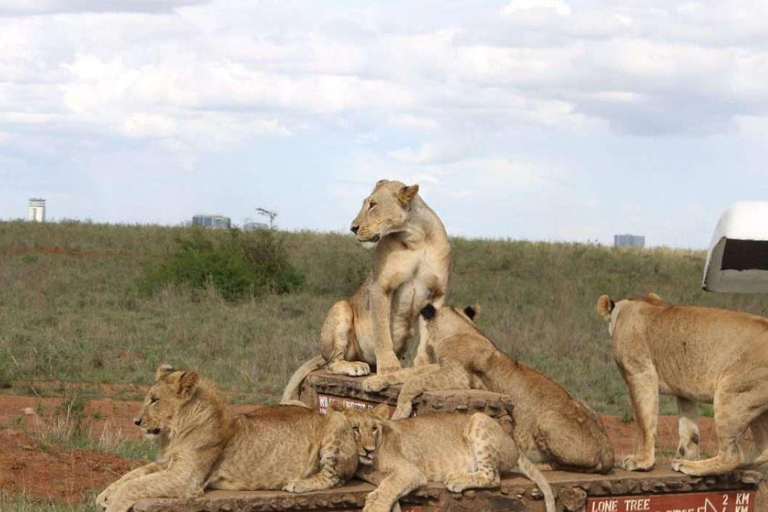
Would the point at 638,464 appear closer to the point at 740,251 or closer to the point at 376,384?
the point at 376,384

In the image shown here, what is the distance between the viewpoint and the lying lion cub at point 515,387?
20.6 ft

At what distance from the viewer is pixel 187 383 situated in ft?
16.9

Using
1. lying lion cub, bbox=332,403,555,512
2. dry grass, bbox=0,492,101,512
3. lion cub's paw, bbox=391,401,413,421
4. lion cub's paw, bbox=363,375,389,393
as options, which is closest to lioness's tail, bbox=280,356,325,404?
lion cub's paw, bbox=363,375,389,393

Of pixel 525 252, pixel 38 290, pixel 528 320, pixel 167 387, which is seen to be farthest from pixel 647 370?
pixel 525 252

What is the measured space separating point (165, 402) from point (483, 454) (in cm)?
162

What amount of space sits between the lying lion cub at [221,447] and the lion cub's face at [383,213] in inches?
74.8

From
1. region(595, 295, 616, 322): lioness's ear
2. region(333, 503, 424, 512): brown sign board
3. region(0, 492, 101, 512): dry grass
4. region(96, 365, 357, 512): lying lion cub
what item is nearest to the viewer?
region(96, 365, 357, 512): lying lion cub

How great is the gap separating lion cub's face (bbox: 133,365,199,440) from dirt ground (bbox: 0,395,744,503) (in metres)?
2.22

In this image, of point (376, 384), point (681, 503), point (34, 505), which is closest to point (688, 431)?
point (681, 503)

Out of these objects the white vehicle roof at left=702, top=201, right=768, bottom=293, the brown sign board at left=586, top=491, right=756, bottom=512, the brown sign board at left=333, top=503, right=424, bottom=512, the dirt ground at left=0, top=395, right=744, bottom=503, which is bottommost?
the dirt ground at left=0, top=395, right=744, bottom=503

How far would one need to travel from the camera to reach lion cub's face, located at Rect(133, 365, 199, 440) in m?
5.11

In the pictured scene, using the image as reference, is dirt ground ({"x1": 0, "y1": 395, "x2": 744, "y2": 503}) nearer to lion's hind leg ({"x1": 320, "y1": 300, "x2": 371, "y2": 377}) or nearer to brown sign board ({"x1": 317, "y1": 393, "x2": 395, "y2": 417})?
brown sign board ({"x1": 317, "y1": 393, "x2": 395, "y2": 417})

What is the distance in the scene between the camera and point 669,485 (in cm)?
632

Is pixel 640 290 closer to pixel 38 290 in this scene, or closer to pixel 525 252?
pixel 525 252
